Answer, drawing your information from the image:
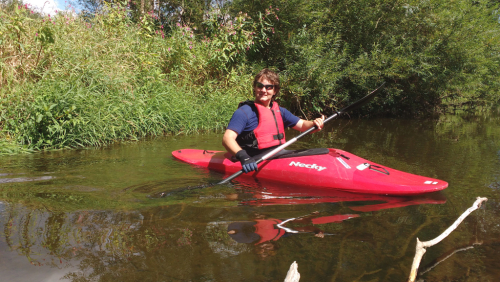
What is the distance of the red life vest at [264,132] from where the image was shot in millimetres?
3385

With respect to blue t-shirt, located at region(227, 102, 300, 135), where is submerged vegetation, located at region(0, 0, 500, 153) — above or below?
above

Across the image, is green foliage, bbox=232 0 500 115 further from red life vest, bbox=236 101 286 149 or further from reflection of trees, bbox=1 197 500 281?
reflection of trees, bbox=1 197 500 281

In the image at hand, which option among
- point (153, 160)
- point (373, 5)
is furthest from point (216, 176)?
point (373, 5)

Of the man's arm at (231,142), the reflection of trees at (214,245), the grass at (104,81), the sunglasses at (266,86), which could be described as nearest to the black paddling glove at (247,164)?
the man's arm at (231,142)

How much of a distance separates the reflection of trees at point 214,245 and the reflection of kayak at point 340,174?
33cm

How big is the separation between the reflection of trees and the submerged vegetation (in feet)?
8.71

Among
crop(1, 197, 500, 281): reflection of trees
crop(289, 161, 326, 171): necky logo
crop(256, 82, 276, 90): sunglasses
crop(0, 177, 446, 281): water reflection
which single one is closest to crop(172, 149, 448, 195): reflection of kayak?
crop(289, 161, 326, 171): necky logo

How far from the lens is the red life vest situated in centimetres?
338

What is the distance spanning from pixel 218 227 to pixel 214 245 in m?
0.26

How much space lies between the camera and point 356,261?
5.97 ft

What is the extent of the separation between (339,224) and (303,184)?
93 centimetres

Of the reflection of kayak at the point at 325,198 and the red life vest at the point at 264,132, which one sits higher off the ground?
the red life vest at the point at 264,132

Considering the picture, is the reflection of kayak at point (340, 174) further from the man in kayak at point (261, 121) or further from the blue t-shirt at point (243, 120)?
the blue t-shirt at point (243, 120)

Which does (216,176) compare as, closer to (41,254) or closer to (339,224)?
(339,224)
